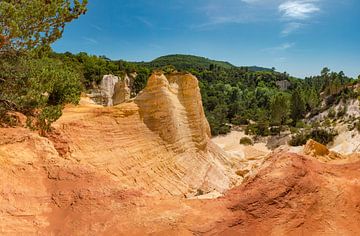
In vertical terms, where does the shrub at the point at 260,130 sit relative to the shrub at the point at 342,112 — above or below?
below

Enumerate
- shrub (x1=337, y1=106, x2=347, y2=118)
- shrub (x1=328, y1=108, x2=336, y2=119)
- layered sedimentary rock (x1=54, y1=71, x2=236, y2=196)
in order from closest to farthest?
layered sedimentary rock (x1=54, y1=71, x2=236, y2=196) < shrub (x1=337, y1=106, x2=347, y2=118) < shrub (x1=328, y1=108, x2=336, y2=119)

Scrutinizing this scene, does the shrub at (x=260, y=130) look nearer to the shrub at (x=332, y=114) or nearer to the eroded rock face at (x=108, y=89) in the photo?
the shrub at (x=332, y=114)

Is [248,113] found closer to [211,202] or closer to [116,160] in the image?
[116,160]

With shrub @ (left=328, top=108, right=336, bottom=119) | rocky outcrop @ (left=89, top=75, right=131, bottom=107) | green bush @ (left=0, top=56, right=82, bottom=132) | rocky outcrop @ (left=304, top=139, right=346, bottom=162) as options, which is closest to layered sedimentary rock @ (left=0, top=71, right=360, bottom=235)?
green bush @ (left=0, top=56, right=82, bottom=132)

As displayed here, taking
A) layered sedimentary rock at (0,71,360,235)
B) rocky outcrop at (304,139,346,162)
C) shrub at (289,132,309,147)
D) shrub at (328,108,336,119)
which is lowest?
shrub at (289,132,309,147)

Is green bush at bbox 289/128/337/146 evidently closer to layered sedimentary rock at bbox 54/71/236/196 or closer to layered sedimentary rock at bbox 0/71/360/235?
layered sedimentary rock at bbox 54/71/236/196

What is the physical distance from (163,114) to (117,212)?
9906 millimetres

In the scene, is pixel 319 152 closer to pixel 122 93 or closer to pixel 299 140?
pixel 122 93

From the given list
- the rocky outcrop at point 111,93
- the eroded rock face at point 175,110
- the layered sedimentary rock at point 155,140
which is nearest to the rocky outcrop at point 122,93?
the rocky outcrop at point 111,93

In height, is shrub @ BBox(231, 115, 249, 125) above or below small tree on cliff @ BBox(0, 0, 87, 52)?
below

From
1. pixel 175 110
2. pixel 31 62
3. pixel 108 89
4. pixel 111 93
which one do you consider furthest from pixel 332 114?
pixel 31 62

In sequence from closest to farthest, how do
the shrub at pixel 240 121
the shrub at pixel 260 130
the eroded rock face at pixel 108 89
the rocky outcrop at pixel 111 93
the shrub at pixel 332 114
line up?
the rocky outcrop at pixel 111 93 → the eroded rock face at pixel 108 89 → the shrub at pixel 260 130 → the shrub at pixel 332 114 → the shrub at pixel 240 121

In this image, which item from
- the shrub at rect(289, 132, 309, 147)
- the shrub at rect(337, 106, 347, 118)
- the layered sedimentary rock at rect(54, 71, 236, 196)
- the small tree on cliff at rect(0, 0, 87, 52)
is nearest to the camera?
the small tree on cliff at rect(0, 0, 87, 52)

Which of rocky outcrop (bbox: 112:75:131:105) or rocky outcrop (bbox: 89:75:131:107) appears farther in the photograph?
rocky outcrop (bbox: 89:75:131:107)
